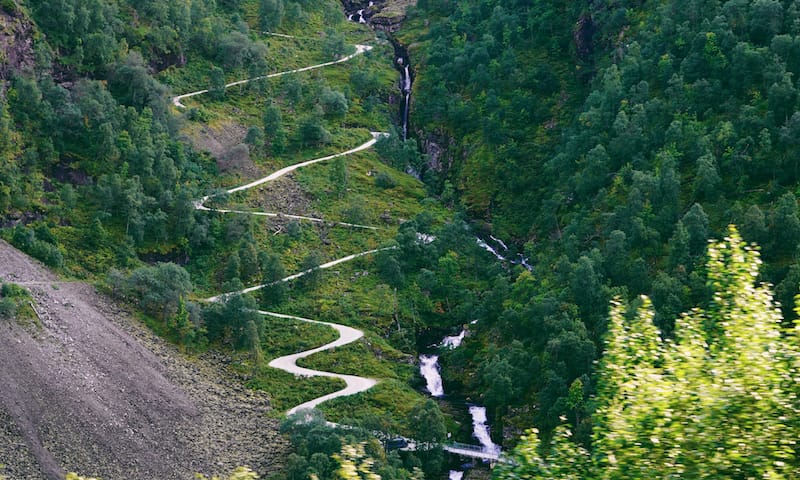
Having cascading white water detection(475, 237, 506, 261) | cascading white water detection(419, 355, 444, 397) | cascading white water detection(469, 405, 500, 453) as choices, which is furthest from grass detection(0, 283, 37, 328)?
cascading white water detection(475, 237, 506, 261)

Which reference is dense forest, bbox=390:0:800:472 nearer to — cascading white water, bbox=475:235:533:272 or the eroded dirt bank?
cascading white water, bbox=475:235:533:272

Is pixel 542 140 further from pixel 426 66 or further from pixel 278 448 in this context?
pixel 278 448

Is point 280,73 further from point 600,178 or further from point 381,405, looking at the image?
point 381,405

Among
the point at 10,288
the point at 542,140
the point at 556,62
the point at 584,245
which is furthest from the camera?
the point at 556,62

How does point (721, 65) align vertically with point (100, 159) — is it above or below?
above

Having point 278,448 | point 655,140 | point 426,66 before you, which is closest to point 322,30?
point 426,66

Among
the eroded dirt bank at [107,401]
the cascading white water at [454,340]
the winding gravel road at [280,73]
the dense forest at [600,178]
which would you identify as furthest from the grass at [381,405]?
the winding gravel road at [280,73]

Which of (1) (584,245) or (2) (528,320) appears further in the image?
(1) (584,245)
